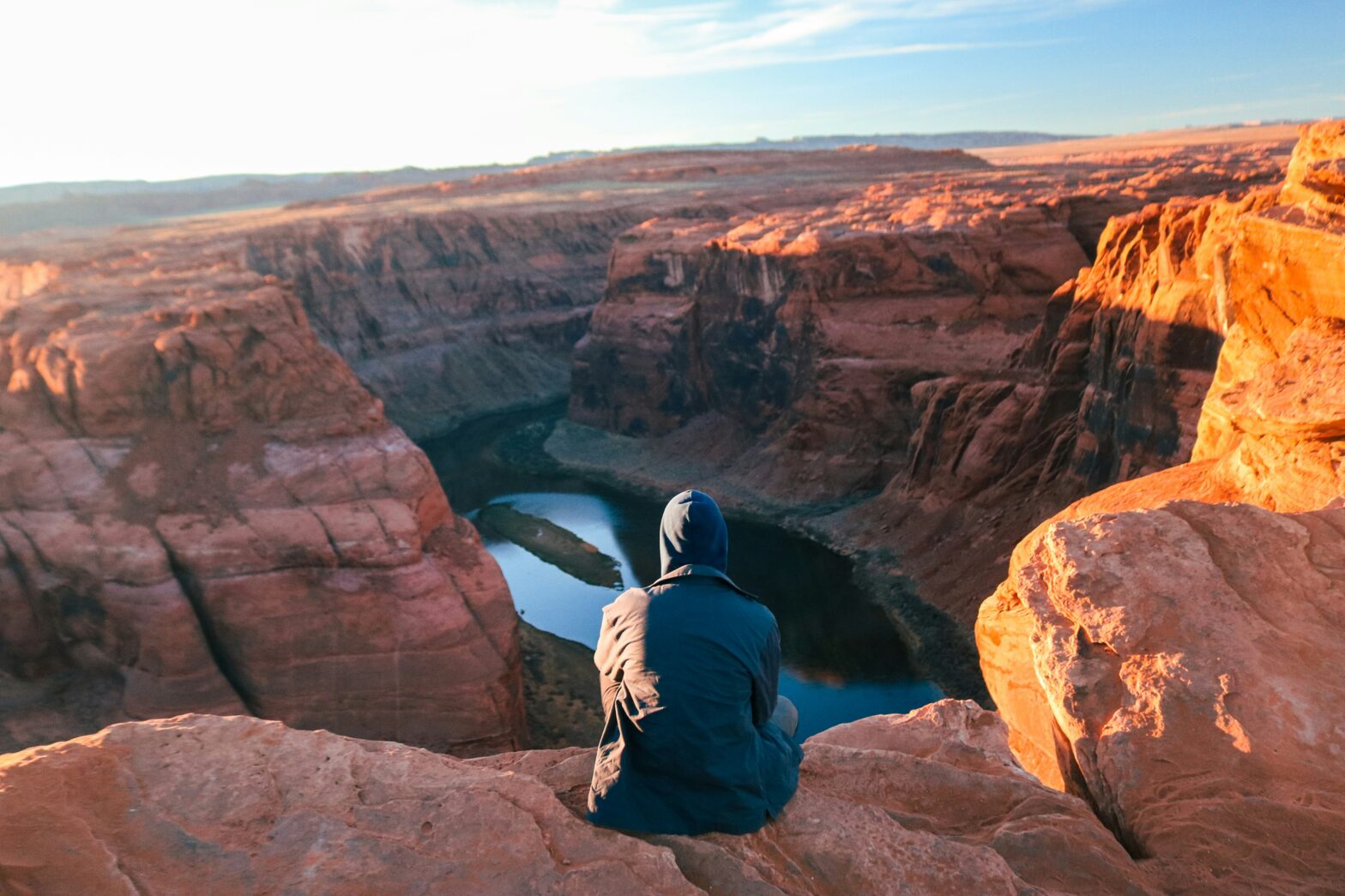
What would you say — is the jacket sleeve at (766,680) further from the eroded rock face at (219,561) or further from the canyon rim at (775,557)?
the eroded rock face at (219,561)

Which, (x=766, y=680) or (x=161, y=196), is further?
(x=161, y=196)

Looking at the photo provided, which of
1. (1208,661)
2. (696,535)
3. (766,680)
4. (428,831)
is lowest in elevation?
(428,831)

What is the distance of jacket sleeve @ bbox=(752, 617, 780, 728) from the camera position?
493 centimetres

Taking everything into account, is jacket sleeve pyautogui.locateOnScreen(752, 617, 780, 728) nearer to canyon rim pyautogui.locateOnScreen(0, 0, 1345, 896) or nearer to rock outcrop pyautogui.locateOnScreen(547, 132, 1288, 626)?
canyon rim pyautogui.locateOnScreen(0, 0, 1345, 896)

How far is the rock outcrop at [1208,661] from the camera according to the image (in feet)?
16.8

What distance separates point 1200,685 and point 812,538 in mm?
24778

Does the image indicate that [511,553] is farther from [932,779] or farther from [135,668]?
[932,779]

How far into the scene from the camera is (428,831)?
4805mm

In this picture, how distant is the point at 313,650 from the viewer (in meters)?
15.5

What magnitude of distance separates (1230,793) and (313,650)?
1373 cm

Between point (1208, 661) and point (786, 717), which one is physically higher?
point (1208, 661)

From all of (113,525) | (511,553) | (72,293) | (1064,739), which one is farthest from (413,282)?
(1064,739)

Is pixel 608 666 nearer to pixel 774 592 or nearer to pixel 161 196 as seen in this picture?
pixel 774 592

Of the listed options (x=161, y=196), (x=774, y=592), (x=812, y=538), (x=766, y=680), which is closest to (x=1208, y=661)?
(x=766, y=680)
